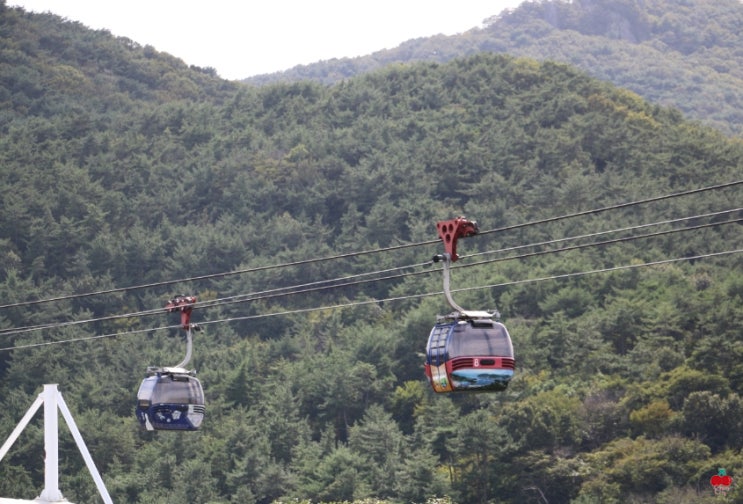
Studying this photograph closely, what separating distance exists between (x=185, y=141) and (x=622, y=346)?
48.9 metres

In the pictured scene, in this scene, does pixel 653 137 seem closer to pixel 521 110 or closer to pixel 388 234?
pixel 521 110

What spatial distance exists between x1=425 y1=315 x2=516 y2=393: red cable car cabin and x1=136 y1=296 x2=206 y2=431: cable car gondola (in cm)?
603

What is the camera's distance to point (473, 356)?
14648 mm

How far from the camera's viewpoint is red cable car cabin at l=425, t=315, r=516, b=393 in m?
14.7

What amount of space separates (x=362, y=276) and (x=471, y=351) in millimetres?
50116

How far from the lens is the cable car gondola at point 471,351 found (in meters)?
14.6

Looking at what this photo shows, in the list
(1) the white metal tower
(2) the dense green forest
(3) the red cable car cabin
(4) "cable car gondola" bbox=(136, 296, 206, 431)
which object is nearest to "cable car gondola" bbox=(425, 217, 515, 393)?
(3) the red cable car cabin

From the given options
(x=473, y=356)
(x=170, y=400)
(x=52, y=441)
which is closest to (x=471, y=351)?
(x=473, y=356)

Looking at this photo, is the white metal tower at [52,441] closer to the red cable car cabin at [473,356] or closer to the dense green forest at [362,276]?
the dense green forest at [362,276]

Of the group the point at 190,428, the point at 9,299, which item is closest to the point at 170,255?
the point at 9,299

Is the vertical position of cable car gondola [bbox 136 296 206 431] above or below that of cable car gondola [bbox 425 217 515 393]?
below

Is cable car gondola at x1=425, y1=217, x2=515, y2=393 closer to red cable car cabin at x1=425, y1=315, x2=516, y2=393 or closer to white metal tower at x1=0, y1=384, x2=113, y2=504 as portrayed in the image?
red cable car cabin at x1=425, y1=315, x2=516, y2=393

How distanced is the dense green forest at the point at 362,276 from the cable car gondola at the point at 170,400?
230 cm

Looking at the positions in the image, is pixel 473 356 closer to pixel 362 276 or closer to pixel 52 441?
pixel 52 441
